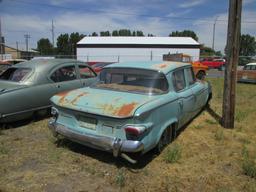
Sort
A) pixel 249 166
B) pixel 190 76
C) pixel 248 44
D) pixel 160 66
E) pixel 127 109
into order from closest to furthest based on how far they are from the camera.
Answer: pixel 127 109, pixel 249 166, pixel 160 66, pixel 190 76, pixel 248 44

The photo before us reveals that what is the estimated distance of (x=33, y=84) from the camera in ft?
18.9

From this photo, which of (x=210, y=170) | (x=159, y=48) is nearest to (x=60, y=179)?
(x=210, y=170)

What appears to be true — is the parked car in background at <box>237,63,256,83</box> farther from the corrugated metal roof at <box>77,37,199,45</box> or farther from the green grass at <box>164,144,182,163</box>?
the corrugated metal roof at <box>77,37,199,45</box>

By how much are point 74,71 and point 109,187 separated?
4.33 m

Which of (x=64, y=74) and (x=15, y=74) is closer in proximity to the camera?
(x=15, y=74)

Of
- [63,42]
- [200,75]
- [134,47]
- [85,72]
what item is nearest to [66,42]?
[63,42]

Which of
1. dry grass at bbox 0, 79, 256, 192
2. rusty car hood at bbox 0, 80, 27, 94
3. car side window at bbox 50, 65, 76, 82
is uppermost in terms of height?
car side window at bbox 50, 65, 76, 82

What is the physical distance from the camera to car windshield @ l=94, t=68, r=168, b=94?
4.19 m

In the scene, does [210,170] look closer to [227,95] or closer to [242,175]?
[242,175]

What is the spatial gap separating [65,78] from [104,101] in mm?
3191

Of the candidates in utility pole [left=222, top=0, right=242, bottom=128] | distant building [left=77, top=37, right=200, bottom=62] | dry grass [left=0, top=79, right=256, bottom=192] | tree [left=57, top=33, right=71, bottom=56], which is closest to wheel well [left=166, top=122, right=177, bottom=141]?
dry grass [left=0, top=79, right=256, bottom=192]

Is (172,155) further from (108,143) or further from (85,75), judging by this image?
(85,75)

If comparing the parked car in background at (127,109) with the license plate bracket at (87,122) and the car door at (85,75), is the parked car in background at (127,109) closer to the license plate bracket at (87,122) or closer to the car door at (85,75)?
the license plate bracket at (87,122)

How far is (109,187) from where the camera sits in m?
3.24
